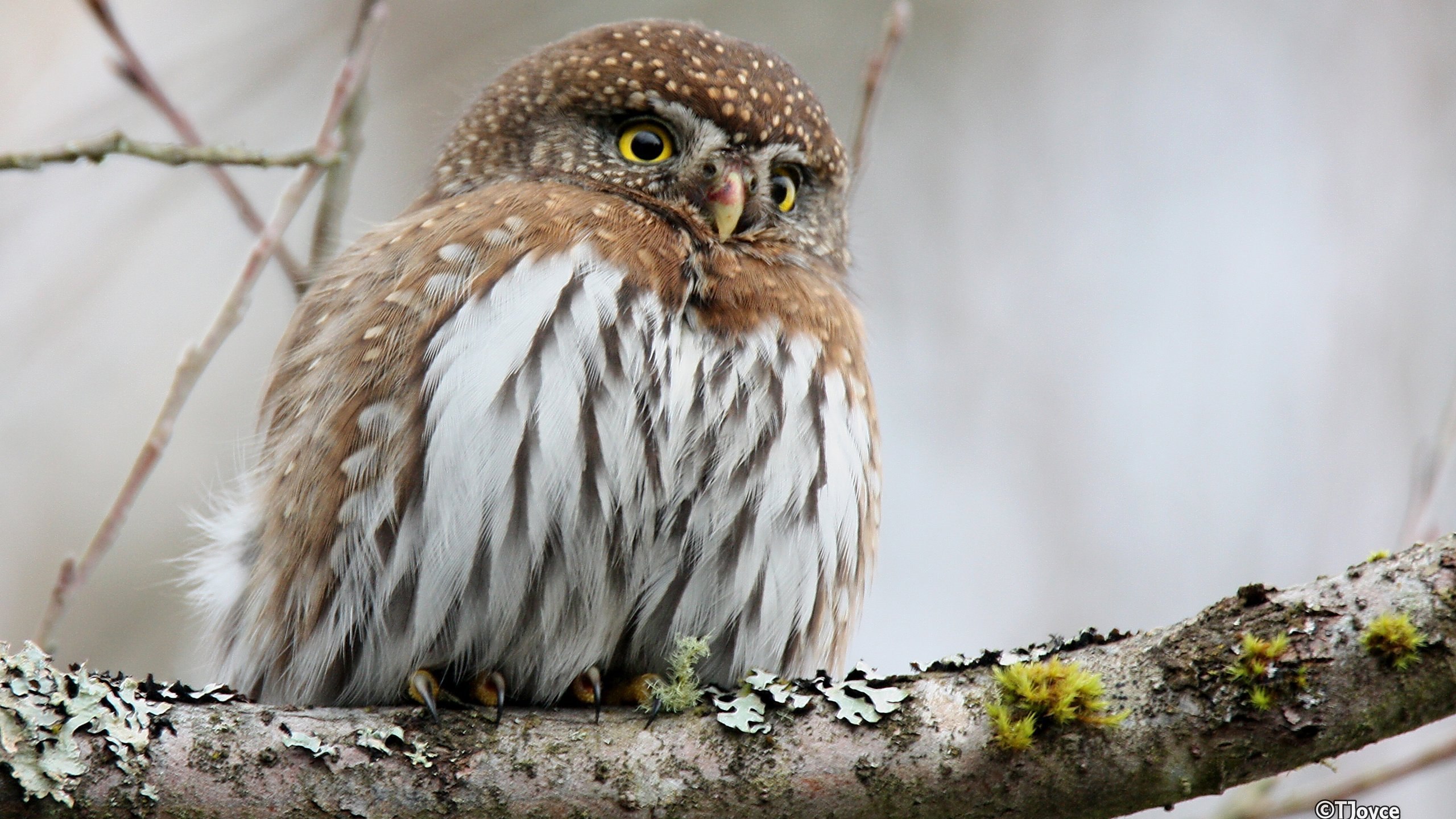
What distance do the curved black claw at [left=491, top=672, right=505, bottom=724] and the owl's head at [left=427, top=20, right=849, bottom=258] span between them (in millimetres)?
1371

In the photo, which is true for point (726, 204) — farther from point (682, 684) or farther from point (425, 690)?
point (425, 690)

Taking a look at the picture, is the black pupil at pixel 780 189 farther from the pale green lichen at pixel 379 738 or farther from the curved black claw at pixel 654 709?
the pale green lichen at pixel 379 738

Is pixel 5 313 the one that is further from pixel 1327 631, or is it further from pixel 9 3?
pixel 1327 631

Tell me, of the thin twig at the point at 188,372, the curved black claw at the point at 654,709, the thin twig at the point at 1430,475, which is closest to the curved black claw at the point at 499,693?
the curved black claw at the point at 654,709

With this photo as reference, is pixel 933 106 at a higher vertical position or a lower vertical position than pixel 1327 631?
higher

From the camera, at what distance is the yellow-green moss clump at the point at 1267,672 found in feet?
7.52

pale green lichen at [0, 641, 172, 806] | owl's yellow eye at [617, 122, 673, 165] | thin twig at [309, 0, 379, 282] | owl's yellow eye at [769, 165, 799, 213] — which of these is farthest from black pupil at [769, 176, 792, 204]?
pale green lichen at [0, 641, 172, 806]

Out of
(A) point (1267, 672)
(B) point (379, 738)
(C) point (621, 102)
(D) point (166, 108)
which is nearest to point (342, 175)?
(D) point (166, 108)

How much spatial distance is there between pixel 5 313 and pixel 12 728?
3.99 m

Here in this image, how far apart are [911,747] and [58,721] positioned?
1.55 metres

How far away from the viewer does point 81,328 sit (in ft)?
22.1

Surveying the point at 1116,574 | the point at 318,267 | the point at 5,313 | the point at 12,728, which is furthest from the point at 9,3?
the point at 1116,574

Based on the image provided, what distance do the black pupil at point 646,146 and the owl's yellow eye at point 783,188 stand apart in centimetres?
38

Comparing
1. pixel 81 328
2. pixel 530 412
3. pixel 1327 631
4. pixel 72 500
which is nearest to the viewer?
pixel 1327 631
